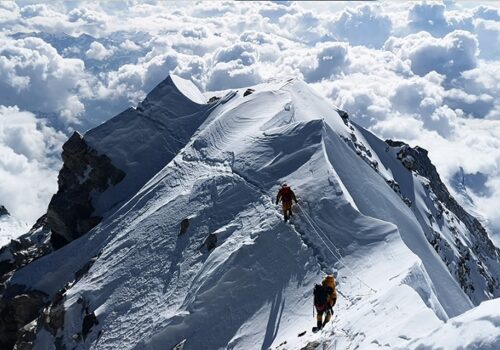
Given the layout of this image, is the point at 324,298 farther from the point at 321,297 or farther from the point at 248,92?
the point at 248,92

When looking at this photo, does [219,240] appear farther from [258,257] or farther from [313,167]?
[313,167]

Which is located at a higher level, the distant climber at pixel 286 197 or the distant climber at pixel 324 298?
the distant climber at pixel 286 197

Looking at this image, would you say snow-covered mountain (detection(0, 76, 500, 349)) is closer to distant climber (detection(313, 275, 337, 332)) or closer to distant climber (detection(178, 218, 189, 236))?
distant climber (detection(178, 218, 189, 236))

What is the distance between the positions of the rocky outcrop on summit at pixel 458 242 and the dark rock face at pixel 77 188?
1371 inches

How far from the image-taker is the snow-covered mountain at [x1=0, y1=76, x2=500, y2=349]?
23781 mm

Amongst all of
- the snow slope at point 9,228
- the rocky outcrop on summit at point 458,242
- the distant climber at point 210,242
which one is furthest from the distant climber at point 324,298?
the snow slope at point 9,228

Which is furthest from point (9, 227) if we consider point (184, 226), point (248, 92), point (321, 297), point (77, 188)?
point (321, 297)

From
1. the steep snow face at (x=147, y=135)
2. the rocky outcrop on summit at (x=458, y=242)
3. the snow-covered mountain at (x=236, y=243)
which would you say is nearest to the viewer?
the snow-covered mountain at (x=236, y=243)

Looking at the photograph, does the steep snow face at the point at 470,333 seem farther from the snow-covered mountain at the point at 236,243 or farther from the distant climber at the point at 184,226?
the distant climber at the point at 184,226

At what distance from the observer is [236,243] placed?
1307 inches

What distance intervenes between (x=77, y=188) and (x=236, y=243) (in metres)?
26.4

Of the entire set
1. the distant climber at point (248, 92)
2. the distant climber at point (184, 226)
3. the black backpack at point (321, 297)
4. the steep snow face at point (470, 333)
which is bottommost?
the steep snow face at point (470, 333)

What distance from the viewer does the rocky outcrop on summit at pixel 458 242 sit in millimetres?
52562

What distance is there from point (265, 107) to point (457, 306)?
→ 27404mm
